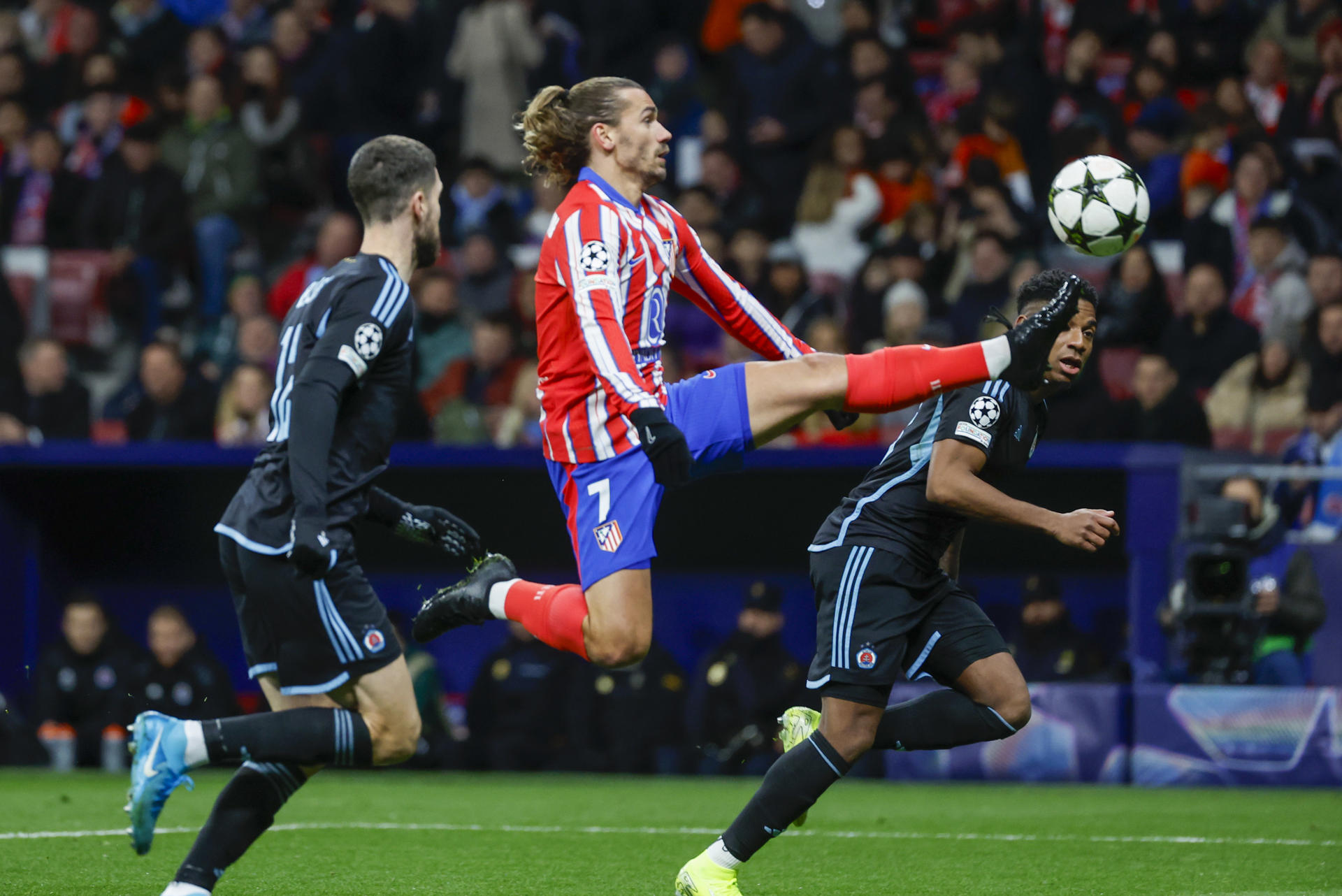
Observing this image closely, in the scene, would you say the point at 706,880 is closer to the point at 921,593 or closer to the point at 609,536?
the point at 609,536

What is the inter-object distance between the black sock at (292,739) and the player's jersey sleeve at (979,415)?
2104 millimetres

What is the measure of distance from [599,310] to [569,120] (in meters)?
0.77

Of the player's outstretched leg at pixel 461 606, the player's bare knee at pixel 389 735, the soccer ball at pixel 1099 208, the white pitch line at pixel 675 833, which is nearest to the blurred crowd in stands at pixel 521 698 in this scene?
the white pitch line at pixel 675 833

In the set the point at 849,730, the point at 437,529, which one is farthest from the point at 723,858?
the point at 437,529

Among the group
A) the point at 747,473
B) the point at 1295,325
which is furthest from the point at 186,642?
the point at 1295,325

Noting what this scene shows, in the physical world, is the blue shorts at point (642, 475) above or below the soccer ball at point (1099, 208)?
below

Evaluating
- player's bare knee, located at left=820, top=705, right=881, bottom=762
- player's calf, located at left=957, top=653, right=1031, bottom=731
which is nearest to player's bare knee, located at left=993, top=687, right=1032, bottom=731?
player's calf, located at left=957, top=653, right=1031, bottom=731

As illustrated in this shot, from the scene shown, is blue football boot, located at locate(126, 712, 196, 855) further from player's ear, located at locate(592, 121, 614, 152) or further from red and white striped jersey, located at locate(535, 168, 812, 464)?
player's ear, located at locate(592, 121, 614, 152)

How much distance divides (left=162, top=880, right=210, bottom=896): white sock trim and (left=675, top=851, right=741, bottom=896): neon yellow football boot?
1.37 meters

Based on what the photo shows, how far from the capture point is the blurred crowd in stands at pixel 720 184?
1157 cm

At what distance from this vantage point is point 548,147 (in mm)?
5645

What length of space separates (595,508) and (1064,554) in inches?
268

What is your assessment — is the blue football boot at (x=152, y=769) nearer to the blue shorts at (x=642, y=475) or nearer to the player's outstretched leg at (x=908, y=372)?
the blue shorts at (x=642, y=475)

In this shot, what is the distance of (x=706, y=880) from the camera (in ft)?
17.1
